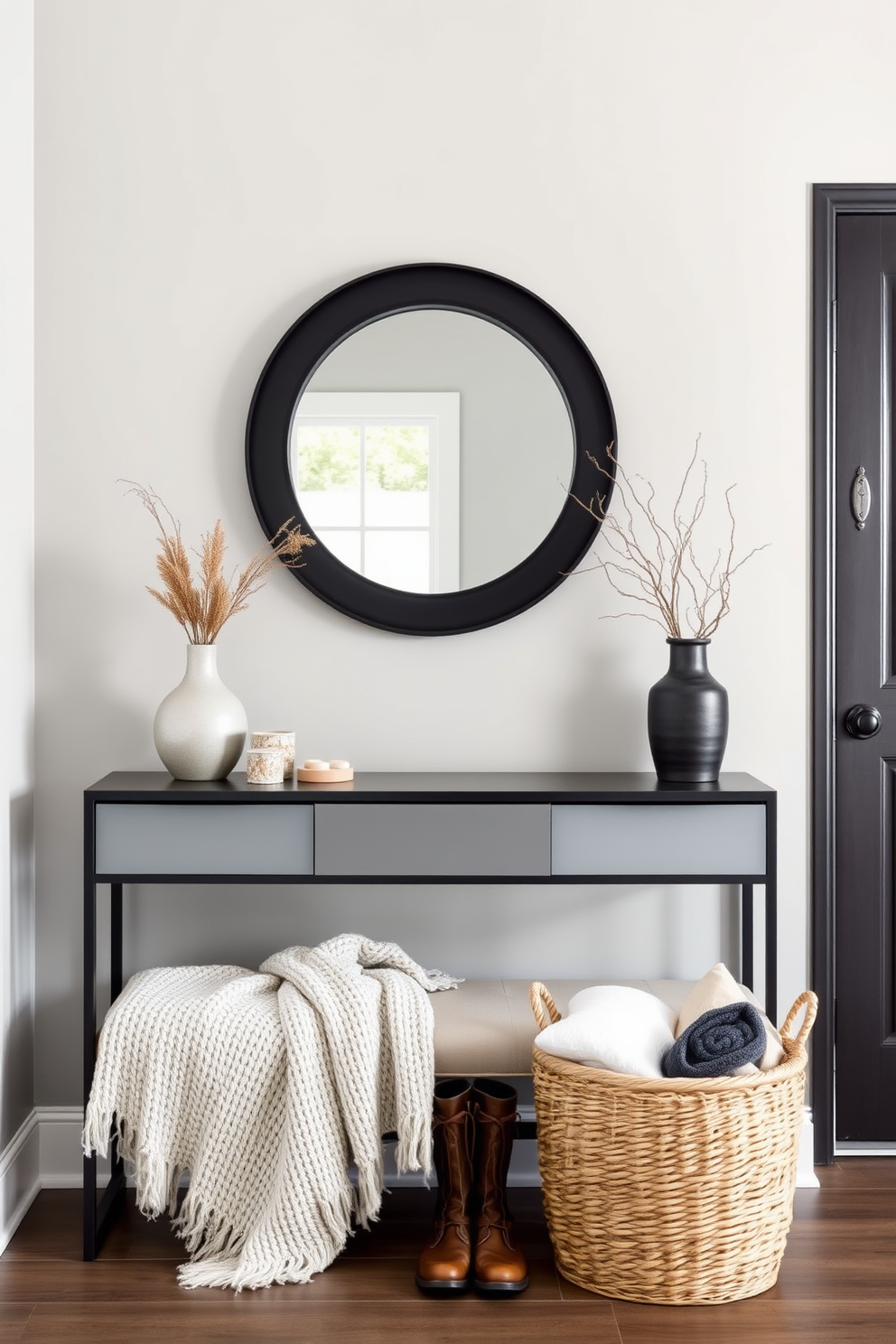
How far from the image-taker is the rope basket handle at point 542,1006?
2045 millimetres

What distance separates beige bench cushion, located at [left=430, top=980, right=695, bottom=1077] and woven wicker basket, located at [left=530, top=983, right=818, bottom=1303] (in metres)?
0.09

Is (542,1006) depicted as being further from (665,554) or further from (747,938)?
(665,554)

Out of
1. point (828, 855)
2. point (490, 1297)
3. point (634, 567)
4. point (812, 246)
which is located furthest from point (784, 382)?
point (490, 1297)

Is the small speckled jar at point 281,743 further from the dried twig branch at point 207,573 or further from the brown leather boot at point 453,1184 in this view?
the brown leather boot at point 453,1184

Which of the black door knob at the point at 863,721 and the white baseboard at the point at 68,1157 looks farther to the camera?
the black door knob at the point at 863,721

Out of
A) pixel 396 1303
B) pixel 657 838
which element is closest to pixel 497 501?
pixel 657 838

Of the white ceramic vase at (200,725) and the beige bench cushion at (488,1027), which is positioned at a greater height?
the white ceramic vase at (200,725)

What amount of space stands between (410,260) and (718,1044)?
67.9 inches

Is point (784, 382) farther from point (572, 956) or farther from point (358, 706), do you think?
point (572, 956)

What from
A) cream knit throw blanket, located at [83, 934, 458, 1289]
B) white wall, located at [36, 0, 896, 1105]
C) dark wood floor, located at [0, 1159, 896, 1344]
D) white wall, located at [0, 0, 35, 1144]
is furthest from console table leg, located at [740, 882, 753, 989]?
white wall, located at [0, 0, 35, 1144]

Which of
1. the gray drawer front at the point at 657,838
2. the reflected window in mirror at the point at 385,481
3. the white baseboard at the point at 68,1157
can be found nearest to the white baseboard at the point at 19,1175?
the white baseboard at the point at 68,1157

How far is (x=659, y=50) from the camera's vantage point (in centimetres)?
250

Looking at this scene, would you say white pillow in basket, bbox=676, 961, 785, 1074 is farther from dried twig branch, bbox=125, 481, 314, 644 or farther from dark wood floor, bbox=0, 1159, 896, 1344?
dried twig branch, bbox=125, 481, 314, 644

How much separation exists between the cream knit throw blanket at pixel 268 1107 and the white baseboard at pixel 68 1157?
38 centimetres
